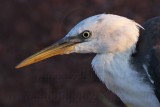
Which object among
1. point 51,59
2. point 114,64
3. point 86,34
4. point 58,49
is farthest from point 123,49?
point 51,59

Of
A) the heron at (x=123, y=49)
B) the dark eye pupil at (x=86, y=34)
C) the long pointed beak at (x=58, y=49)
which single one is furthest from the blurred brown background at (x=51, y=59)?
the dark eye pupil at (x=86, y=34)

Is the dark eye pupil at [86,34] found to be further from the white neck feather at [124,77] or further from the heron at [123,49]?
the white neck feather at [124,77]

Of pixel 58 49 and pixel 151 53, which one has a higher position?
pixel 58 49

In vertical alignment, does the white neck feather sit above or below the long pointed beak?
below

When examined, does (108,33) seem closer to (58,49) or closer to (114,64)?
(114,64)

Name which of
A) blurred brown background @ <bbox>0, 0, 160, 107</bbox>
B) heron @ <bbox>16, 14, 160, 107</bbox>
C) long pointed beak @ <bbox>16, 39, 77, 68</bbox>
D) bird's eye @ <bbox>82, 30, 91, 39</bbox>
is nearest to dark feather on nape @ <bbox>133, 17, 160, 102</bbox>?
heron @ <bbox>16, 14, 160, 107</bbox>

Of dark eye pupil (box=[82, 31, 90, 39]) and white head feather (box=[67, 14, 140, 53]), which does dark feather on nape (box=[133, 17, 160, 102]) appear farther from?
dark eye pupil (box=[82, 31, 90, 39])

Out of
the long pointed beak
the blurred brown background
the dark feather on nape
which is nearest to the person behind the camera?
the dark feather on nape
